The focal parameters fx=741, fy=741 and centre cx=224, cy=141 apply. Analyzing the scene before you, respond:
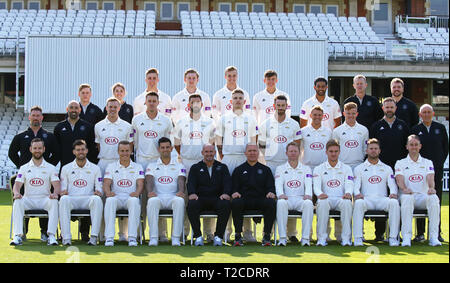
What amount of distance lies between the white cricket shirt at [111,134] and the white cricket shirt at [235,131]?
1299mm

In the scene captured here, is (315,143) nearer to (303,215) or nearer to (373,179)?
(373,179)

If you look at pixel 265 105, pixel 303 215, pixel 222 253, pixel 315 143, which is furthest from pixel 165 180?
pixel 315 143

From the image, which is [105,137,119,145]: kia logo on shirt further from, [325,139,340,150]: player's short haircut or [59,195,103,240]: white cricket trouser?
[325,139,340,150]: player's short haircut

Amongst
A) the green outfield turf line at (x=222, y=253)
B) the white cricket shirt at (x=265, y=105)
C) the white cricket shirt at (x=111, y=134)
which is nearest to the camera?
the green outfield turf line at (x=222, y=253)

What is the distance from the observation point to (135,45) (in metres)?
25.7

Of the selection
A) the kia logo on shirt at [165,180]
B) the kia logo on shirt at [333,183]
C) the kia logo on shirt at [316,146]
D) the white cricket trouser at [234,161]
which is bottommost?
the kia logo on shirt at [333,183]

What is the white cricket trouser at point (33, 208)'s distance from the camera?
9.73 m

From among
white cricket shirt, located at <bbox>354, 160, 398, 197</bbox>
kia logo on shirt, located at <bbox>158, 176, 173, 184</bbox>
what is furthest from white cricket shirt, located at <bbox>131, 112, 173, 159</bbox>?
white cricket shirt, located at <bbox>354, 160, 398, 197</bbox>

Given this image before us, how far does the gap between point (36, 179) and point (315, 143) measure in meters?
3.90

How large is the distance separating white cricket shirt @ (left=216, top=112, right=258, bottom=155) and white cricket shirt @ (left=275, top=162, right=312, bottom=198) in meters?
0.70

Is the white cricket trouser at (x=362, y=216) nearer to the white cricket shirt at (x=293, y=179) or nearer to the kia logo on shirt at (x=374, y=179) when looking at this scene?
the kia logo on shirt at (x=374, y=179)

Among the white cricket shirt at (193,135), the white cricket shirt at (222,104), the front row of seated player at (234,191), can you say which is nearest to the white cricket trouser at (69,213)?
the front row of seated player at (234,191)

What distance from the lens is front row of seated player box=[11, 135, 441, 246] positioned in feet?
32.0

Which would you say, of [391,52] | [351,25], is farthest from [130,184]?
[351,25]
